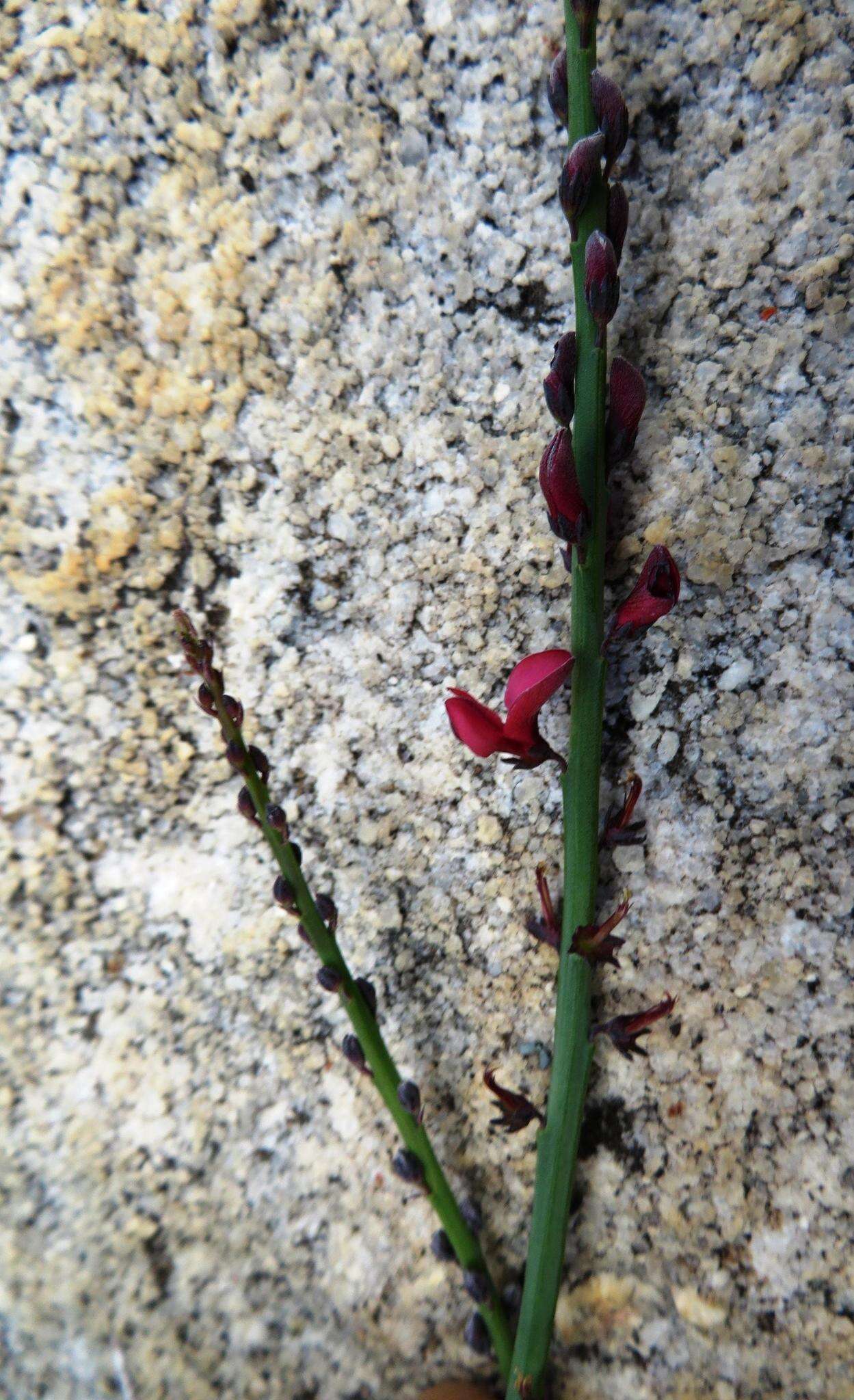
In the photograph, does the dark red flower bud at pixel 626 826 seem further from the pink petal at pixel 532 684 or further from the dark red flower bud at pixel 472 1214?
the dark red flower bud at pixel 472 1214

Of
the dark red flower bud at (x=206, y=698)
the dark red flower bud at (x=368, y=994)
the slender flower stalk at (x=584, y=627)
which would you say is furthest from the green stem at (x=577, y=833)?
the dark red flower bud at (x=206, y=698)

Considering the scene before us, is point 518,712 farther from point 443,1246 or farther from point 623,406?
point 443,1246

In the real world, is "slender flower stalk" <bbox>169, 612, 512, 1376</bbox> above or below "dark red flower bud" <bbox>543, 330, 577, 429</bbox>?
below

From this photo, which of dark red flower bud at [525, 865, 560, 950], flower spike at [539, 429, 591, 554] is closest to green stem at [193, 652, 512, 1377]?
dark red flower bud at [525, 865, 560, 950]

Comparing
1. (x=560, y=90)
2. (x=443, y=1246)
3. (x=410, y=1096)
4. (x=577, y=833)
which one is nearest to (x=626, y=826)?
(x=577, y=833)

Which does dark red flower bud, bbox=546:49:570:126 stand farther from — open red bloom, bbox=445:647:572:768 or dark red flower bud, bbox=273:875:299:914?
dark red flower bud, bbox=273:875:299:914

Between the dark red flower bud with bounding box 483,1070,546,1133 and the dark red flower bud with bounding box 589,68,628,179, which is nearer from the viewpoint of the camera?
the dark red flower bud with bounding box 589,68,628,179

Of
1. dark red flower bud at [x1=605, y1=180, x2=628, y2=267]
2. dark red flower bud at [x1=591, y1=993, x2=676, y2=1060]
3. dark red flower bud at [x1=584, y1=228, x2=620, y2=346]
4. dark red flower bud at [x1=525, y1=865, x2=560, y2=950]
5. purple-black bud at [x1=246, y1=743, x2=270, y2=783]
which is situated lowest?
dark red flower bud at [x1=591, y1=993, x2=676, y2=1060]
